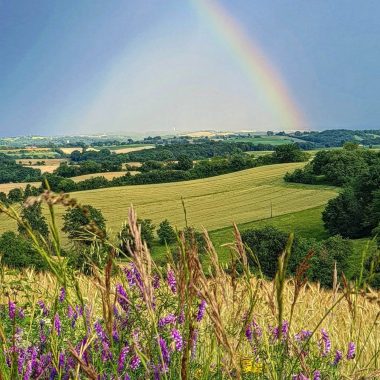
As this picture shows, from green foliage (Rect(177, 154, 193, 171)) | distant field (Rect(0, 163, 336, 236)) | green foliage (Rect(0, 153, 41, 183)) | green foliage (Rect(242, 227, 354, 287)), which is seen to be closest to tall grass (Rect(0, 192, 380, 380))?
green foliage (Rect(242, 227, 354, 287))

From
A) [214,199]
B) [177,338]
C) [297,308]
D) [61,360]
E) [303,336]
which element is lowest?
[214,199]

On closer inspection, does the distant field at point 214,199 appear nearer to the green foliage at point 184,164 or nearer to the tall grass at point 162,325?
the green foliage at point 184,164

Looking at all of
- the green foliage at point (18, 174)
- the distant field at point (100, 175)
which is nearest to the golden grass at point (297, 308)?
the distant field at point (100, 175)

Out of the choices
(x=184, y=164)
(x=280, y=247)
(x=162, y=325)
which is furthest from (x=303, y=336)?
(x=184, y=164)

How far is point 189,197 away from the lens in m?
90.9

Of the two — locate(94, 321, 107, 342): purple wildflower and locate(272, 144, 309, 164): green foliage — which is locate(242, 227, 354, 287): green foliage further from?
locate(272, 144, 309, 164): green foliage

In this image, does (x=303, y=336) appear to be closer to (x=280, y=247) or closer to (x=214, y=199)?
(x=280, y=247)

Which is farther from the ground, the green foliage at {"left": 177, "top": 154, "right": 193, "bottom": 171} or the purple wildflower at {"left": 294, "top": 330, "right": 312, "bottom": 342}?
the purple wildflower at {"left": 294, "top": 330, "right": 312, "bottom": 342}

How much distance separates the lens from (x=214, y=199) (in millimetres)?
89625

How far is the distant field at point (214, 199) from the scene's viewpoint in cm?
7744

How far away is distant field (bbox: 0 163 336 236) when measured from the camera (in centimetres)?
7744

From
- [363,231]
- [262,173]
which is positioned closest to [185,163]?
[262,173]

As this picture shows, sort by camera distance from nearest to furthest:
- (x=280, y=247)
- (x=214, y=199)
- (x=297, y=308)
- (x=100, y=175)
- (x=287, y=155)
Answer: (x=297, y=308) < (x=280, y=247) < (x=214, y=199) < (x=100, y=175) < (x=287, y=155)

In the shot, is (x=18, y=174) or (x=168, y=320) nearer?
(x=168, y=320)
